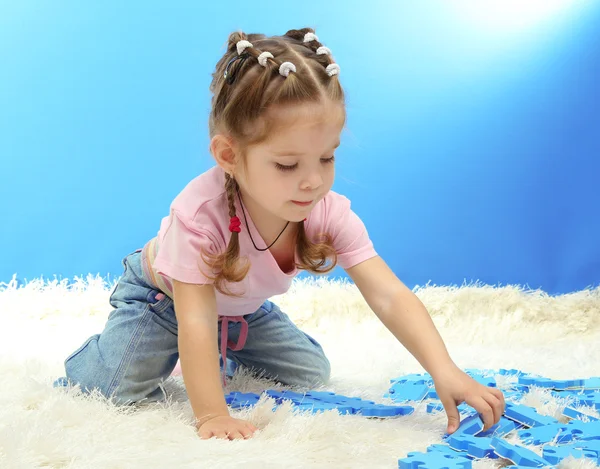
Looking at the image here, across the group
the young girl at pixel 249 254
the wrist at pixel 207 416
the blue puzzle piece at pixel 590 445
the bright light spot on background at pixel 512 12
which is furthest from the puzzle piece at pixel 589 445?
the bright light spot on background at pixel 512 12

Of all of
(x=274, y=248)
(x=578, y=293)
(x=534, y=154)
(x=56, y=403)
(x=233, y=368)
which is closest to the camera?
(x=56, y=403)

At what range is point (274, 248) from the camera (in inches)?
44.0

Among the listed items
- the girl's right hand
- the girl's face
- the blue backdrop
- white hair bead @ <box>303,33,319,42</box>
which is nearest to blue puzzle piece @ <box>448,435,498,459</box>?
the girl's right hand

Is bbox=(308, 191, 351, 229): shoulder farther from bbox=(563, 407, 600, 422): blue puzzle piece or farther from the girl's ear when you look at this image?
bbox=(563, 407, 600, 422): blue puzzle piece

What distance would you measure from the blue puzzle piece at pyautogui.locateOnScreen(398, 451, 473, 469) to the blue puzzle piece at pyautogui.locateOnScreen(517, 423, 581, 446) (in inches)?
5.0

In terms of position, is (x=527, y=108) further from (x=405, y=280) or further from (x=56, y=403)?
(x=56, y=403)

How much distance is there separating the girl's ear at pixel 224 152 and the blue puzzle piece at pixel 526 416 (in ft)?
1.60

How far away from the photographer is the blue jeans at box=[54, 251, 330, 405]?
1135 millimetres

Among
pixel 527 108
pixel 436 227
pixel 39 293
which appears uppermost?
pixel 527 108

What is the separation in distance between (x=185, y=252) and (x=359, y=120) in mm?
1322

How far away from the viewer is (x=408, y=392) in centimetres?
117

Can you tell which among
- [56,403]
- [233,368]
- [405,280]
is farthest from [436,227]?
[56,403]

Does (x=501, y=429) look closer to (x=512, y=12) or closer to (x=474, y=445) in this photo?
(x=474, y=445)

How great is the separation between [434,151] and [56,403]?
1.47 meters
